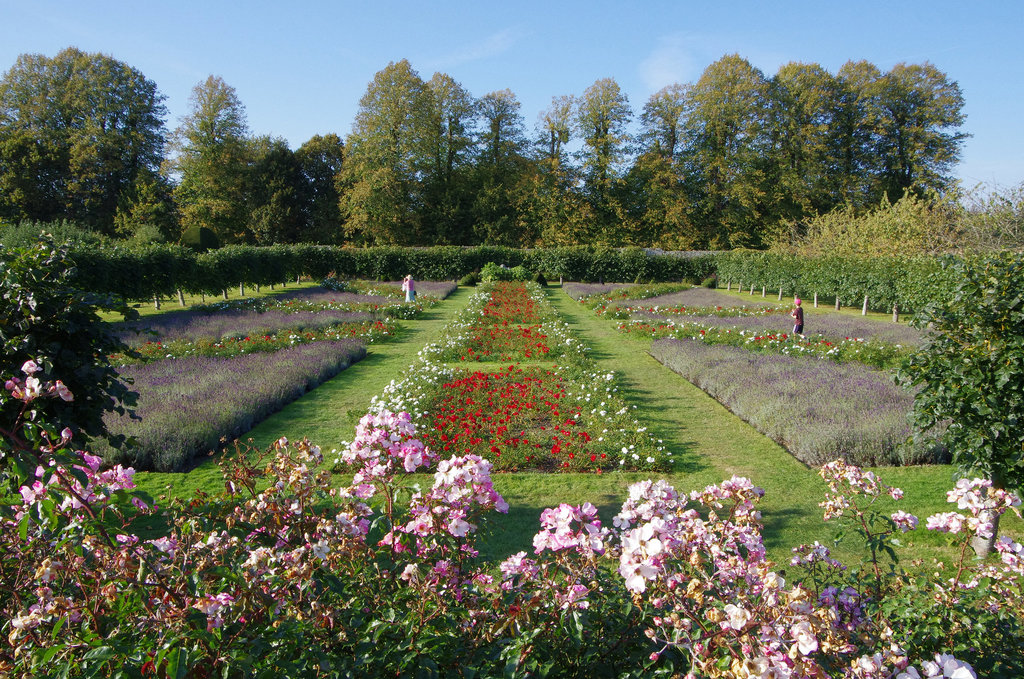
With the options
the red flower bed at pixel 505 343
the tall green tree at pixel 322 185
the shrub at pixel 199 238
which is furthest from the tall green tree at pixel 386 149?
the red flower bed at pixel 505 343

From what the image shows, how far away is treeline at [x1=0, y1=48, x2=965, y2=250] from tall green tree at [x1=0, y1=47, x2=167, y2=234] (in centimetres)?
11

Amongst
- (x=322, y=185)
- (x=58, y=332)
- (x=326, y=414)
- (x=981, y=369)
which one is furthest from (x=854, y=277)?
(x=322, y=185)

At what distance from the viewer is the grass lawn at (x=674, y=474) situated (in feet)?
15.4

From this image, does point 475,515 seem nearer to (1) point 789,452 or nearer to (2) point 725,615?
(2) point 725,615

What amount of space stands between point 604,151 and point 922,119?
2100cm

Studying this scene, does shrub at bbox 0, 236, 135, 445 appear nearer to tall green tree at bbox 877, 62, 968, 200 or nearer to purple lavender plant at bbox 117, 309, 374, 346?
purple lavender plant at bbox 117, 309, 374, 346

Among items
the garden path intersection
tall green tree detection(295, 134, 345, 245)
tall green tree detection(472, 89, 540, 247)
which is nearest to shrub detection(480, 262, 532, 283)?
tall green tree detection(472, 89, 540, 247)

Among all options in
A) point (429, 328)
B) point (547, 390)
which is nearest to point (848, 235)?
point (429, 328)

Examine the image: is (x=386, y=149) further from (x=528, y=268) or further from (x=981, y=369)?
(x=981, y=369)

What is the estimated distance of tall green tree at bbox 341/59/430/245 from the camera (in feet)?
136

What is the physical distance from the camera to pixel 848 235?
2723 centimetres

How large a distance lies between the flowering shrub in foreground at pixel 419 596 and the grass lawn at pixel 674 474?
0.43 meters

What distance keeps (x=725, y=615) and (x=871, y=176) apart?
4672cm

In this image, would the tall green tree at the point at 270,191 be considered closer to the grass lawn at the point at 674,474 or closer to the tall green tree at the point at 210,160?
the tall green tree at the point at 210,160
